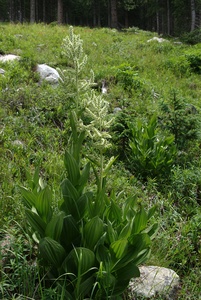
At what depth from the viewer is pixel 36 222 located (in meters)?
2.67

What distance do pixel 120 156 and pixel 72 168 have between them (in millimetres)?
3222

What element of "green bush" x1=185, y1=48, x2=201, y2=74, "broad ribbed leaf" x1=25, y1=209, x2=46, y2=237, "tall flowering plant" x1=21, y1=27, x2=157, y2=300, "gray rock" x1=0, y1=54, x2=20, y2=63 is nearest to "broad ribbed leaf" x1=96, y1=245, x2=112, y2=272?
"tall flowering plant" x1=21, y1=27, x2=157, y2=300

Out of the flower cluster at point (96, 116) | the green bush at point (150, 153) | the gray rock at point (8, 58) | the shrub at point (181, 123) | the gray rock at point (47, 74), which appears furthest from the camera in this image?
the gray rock at point (8, 58)

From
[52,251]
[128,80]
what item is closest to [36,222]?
[52,251]

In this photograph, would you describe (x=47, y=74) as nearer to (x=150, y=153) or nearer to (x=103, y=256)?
(x=150, y=153)

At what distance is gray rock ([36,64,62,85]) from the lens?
8.02 metres

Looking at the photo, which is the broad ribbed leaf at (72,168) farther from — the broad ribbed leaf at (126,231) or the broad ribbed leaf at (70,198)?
the broad ribbed leaf at (126,231)

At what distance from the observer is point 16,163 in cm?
462

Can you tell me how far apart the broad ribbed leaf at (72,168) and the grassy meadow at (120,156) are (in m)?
0.38

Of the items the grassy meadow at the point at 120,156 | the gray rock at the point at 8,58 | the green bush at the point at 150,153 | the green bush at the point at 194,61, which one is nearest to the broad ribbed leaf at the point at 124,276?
the grassy meadow at the point at 120,156

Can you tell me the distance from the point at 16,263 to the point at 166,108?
4097mm

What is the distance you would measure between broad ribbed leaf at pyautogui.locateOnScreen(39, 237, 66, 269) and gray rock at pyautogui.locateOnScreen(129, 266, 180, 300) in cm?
76

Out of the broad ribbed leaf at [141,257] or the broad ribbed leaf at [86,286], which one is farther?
the broad ribbed leaf at [141,257]

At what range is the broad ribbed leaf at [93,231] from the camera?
2.48 m
